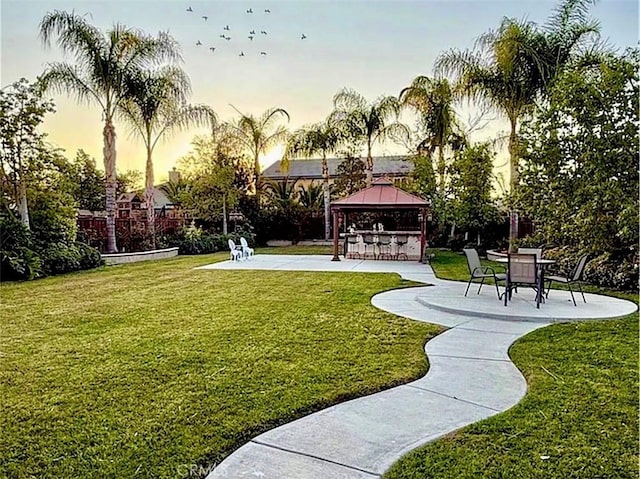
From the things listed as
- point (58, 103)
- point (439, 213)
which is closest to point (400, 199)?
point (439, 213)

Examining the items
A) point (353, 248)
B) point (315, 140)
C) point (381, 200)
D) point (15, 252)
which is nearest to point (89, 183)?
point (315, 140)

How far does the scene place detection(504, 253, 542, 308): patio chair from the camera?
7359mm

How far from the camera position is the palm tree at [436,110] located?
61.7 ft

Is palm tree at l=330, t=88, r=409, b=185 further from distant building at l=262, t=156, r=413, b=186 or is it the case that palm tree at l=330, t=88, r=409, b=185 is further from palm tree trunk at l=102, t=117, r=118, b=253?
→ palm tree trunk at l=102, t=117, r=118, b=253

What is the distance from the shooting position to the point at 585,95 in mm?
9953

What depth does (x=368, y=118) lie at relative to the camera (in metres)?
21.1

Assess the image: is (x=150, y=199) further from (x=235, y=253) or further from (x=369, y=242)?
(x=369, y=242)

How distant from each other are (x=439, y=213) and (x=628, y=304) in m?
9.89

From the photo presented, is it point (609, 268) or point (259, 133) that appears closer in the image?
point (609, 268)

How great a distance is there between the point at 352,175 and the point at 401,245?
8689 millimetres

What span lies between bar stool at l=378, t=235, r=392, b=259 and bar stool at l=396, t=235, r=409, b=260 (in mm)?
275

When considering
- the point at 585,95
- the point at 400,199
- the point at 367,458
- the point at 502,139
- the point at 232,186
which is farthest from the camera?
the point at 232,186

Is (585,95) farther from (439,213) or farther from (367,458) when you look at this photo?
(367,458)

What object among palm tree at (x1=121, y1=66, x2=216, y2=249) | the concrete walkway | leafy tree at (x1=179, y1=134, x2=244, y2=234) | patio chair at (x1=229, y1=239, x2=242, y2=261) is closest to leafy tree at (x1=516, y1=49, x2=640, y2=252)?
the concrete walkway
